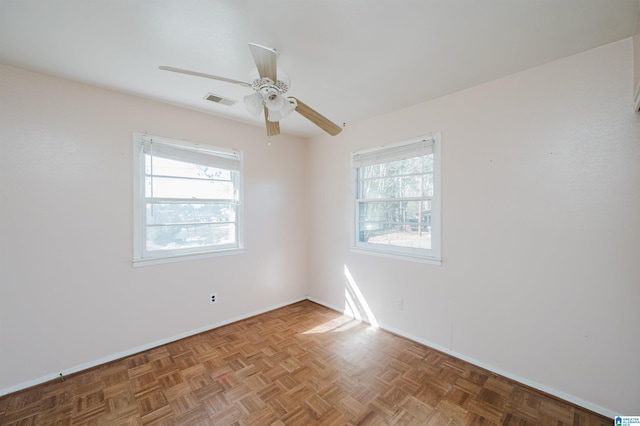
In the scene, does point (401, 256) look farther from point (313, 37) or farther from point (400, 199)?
point (313, 37)

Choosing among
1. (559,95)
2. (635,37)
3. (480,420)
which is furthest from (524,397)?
(635,37)

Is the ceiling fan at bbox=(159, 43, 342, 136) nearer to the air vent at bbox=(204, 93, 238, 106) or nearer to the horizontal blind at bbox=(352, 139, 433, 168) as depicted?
the air vent at bbox=(204, 93, 238, 106)

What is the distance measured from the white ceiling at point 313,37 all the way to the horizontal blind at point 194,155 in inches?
22.4

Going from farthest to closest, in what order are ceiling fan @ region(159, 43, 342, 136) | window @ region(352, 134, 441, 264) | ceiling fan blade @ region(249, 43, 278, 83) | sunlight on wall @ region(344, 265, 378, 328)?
sunlight on wall @ region(344, 265, 378, 328) → window @ region(352, 134, 441, 264) → ceiling fan @ region(159, 43, 342, 136) → ceiling fan blade @ region(249, 43, 278, 83)

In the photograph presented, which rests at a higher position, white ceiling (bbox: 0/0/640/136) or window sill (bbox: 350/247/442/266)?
white ceiling (bbox: 0/0/640/136)

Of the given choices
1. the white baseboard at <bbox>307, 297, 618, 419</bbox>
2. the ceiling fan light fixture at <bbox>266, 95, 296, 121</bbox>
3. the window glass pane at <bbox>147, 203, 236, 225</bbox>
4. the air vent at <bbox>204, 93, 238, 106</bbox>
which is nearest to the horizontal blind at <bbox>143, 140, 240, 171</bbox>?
the window glass pane at <bbox>147, 203, 236, 225</bbox>

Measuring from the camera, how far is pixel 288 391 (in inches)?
81.4

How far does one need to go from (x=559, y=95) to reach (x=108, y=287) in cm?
406

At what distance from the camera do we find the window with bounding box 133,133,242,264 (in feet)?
8.73

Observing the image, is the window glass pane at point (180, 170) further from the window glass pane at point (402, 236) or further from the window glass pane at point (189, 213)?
the window glass pane at point (402, 236)

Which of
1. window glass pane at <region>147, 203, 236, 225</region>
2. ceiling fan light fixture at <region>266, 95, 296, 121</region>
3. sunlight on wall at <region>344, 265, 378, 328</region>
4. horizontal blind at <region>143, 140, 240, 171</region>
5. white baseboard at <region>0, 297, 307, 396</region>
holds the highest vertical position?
ceiling fan light fixture at <region>266, 95, 296, 121</region>

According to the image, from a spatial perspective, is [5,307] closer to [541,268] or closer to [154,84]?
[154,84]

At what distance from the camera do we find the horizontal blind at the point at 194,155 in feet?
8.89

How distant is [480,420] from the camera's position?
1.77 metres
